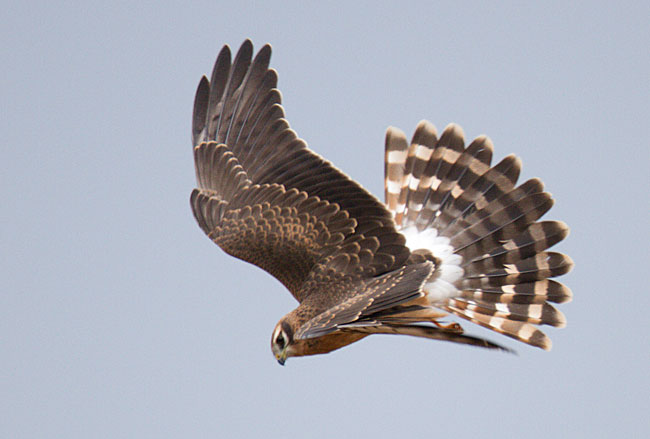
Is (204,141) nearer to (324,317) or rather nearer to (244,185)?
(244,185)

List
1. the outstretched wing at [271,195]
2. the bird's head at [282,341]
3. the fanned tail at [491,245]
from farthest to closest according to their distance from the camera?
the fanned tail at [491,245] → the outstretched wing at [271,195] → the bird's head at [282,341]

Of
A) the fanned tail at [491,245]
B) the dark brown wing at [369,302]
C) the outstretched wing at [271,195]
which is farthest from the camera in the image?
the fanned tail at [491,245]

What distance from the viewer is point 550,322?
26.2 feet

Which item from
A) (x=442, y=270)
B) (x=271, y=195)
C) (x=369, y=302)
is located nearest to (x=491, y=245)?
(x=442, y=270)

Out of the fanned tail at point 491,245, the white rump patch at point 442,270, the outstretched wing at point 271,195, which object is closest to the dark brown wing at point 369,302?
the outstretched wing at point 271,195

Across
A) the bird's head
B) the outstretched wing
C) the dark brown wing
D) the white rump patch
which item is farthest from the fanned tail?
the bird's head

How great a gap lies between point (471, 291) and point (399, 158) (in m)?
1.33

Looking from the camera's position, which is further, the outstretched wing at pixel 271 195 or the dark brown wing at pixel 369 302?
the outstretched wing at pixel 271 195

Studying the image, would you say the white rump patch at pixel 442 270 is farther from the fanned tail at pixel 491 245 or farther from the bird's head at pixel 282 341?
the bird's head at pixel 282 341

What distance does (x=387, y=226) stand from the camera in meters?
7.89

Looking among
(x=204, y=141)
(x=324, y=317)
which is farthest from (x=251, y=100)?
(x=324, y=317)

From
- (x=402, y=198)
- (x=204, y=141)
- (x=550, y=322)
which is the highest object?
(x=204, y=141)

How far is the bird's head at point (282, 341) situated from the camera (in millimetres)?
7796

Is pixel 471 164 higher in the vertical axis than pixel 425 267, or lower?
higher
